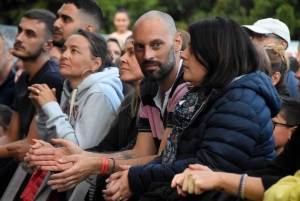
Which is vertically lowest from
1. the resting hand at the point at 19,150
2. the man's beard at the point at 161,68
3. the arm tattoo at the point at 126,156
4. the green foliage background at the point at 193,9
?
the green foliage background at the point at 193,9

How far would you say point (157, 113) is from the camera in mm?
6055

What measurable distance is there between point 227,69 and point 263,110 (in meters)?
0.33

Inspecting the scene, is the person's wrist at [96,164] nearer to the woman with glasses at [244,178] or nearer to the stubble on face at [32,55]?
the woman with glasses at [244,178]

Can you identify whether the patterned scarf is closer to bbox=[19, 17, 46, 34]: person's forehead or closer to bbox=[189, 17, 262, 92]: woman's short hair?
bbox=[189, 17, 262, 92]: woman's short hair

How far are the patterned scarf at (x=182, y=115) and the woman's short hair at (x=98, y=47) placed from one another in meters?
2.13

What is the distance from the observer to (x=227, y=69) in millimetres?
4875

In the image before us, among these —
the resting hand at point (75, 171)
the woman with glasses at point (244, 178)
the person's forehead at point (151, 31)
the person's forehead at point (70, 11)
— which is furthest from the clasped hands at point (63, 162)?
the person's forehead at point (70, 11)

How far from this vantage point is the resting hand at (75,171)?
18.9 feet

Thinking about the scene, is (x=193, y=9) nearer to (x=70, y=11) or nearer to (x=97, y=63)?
(x=70, y=11)

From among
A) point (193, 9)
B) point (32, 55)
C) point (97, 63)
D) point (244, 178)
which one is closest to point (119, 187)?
point (244, 178)

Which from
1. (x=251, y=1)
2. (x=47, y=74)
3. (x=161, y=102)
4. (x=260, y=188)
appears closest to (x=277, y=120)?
(x=161, y=102)

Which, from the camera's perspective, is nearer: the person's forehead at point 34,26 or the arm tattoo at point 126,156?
the arm tattoo at point 126,156

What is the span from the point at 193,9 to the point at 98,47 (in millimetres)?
13923

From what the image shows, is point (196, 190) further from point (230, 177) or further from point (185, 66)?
point (185, 66)
